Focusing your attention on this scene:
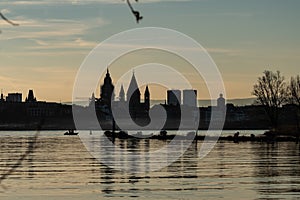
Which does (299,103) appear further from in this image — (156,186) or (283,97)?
(156,186)

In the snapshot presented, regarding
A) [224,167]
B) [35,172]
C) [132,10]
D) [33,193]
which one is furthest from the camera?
[224,167]

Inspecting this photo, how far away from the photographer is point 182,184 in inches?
1379

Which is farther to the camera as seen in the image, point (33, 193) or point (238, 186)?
point (238, 186)

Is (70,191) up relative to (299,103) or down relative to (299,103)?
down

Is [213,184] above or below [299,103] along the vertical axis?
below

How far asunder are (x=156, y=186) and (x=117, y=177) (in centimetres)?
680

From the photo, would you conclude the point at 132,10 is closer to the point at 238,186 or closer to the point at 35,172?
the point at 238,186

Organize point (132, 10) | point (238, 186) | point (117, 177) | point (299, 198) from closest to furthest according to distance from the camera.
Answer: point (132, 10) → point (299, 198) → point (238, 186) → point (117, 177)

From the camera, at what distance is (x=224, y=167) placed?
48.2 m

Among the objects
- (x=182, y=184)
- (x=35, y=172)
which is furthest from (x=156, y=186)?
(x=35, y=172)

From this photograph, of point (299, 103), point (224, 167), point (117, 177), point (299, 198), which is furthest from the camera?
point (299, 103)

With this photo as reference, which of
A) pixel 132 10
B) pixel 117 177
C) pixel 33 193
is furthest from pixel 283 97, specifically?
pixel 132 10

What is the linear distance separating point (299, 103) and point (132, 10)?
143565mm

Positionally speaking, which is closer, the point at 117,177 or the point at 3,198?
the point at 3,198
